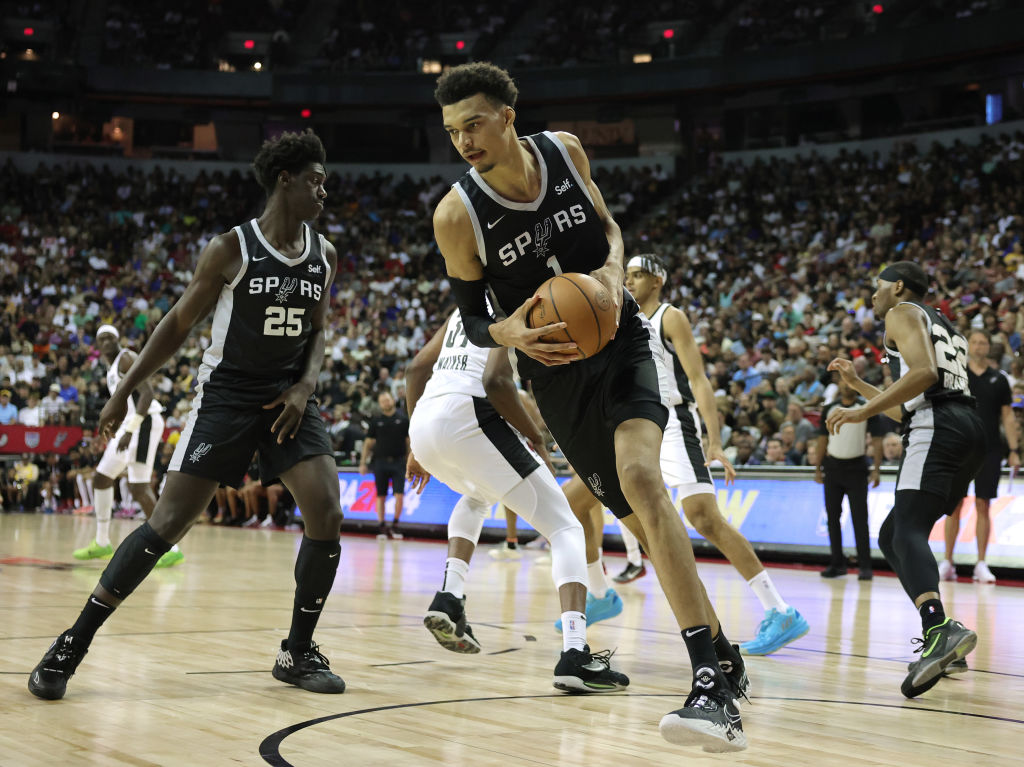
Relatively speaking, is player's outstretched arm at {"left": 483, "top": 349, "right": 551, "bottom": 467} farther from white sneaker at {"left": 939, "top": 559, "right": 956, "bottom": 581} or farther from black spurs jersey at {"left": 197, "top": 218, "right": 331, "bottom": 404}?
white sneaker at {"left": 939, "top": 559, "right": 956, "bottom": 581}

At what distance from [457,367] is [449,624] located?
132 cm

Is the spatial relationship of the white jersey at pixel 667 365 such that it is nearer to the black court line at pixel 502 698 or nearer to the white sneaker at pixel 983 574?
the black court line at pixel 502 698

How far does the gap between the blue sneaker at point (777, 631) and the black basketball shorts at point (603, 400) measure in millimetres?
1848

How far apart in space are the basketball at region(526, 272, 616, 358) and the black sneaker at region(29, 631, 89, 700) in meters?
2.15

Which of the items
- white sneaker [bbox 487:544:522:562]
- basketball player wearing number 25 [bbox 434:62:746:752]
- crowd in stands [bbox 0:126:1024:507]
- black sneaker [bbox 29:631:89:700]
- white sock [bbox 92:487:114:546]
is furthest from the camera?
crowd in stands [bbox 0:126:1024:507]

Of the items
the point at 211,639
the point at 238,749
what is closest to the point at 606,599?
the point at 211,639

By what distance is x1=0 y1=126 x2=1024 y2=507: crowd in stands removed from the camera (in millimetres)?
16391

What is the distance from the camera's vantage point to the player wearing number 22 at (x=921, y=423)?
5.09 m

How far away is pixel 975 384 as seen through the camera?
10781 mm

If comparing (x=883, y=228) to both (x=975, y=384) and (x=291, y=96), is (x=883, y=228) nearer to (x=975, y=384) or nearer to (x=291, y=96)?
(x=975, y=384)

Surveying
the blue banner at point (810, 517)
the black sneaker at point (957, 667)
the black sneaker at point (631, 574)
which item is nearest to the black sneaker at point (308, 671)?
the black sneaker at point (957, 667)

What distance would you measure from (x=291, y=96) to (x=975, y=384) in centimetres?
2555

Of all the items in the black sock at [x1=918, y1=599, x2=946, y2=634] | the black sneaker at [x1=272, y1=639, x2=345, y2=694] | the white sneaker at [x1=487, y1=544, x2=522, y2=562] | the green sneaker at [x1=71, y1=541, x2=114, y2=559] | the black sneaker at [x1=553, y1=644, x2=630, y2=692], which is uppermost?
the black sock at [x1=918, y1=599, x2=946, y2=634]

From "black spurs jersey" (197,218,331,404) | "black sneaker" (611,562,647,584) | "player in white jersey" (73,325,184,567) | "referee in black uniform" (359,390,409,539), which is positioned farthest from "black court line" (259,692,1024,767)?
"referee in black uniform" (359,390,409,539)
